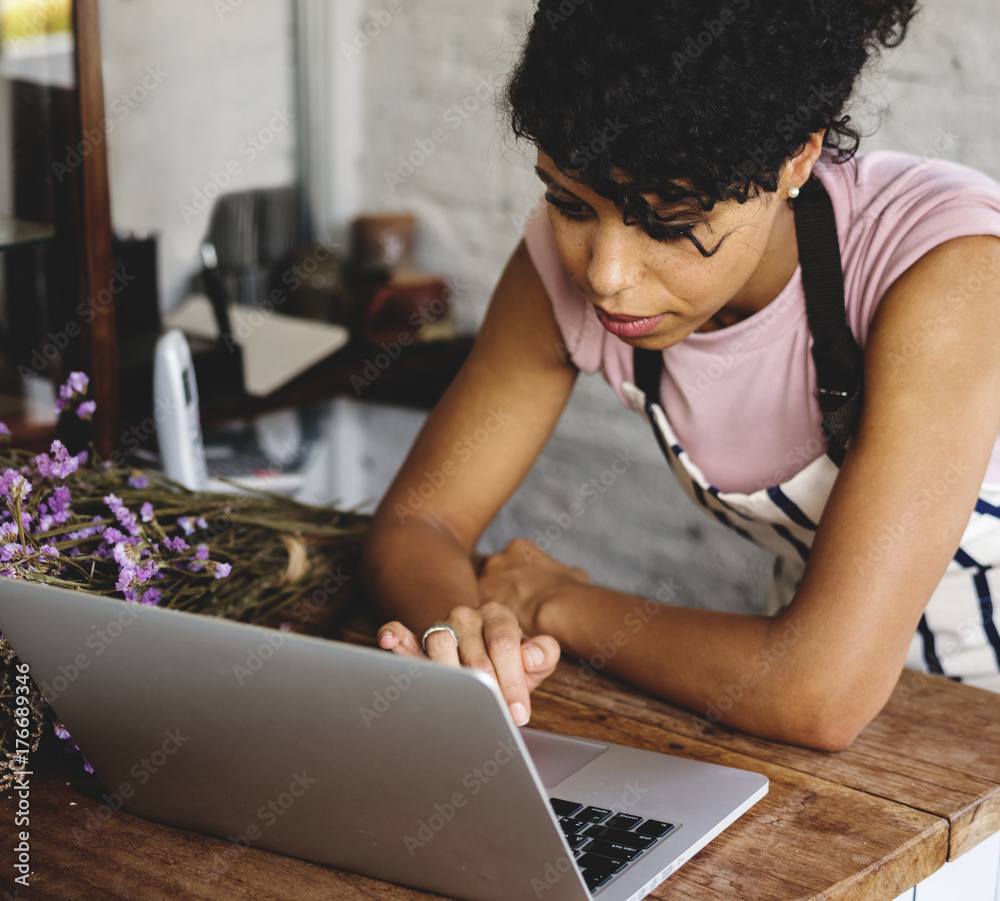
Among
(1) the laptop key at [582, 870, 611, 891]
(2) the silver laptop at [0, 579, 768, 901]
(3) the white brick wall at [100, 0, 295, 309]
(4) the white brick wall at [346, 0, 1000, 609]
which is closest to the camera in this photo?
(2) the silver laptop at [0, 579, 768, 901]

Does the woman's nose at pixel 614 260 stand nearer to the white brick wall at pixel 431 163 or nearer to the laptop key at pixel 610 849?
the laptop key at pixel 610 849

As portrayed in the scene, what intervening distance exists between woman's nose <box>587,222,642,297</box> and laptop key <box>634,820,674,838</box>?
1.41 feet

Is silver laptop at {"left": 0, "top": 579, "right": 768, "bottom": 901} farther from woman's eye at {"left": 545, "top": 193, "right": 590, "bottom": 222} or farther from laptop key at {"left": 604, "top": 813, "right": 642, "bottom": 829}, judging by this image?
woman's eye at {"left": 545, "top": 193, "right": 590, "bottom": 222}

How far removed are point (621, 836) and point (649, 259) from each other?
46 centimetres

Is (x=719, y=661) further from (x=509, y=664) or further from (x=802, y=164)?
(x=802, y=164)

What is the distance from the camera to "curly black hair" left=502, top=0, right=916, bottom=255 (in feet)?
2.78

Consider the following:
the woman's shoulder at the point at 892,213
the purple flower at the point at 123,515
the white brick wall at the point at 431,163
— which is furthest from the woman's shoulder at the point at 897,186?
the white brick wall at the point at 431,163

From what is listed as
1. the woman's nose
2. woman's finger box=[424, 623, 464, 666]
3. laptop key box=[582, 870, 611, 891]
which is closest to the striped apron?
the woman's nose

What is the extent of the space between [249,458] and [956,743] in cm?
186

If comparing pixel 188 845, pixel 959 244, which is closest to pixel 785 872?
pixel 188 845

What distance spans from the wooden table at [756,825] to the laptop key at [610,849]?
0.03 m

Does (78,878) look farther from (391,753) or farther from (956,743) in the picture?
(956,743)

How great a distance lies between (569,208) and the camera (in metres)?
0.96

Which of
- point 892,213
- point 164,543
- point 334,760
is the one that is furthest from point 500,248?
point 334,760
